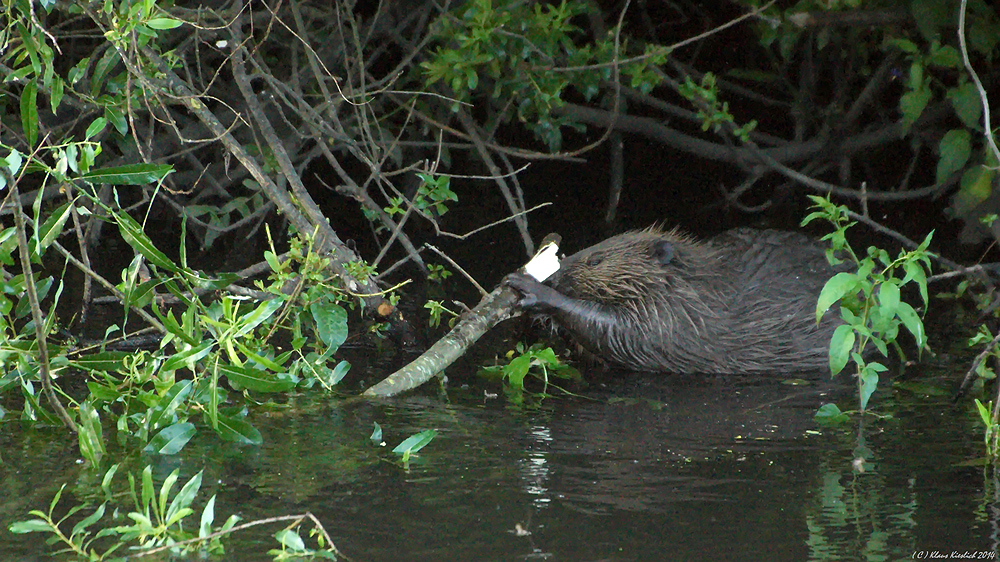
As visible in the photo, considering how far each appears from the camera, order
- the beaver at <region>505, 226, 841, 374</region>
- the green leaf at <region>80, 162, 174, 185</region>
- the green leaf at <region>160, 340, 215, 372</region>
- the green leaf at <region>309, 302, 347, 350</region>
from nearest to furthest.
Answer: the green leaf at <region>80, 162, 174, 185</region>, the green leaf at <region>160, 340, 215, 372</region>, the green leaf at <region>309, 302, 347, 350</region>, the beaver at <region>505, 226, 841, 374</region>

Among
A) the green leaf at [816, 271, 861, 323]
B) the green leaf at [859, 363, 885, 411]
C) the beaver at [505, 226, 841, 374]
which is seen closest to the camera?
the green leaf at [816, 271, 861, 323]

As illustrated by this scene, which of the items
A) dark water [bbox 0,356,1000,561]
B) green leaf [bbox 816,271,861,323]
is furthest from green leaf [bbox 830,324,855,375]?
dark water [bbox 0,356,1000,561]

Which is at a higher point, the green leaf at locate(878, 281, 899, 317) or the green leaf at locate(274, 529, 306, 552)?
the green leaf at locate(878, 281, 899, 317)

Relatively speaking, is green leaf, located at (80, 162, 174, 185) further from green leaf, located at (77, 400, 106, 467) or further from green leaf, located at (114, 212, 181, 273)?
green leaf, located at (77, 400, 106, 467)

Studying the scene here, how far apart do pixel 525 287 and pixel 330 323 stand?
1033 millimetres

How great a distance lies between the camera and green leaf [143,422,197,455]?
12.3 ft

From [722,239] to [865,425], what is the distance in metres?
1.83

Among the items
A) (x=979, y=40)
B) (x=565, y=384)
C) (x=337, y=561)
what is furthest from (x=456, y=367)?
(x=979, y=40)

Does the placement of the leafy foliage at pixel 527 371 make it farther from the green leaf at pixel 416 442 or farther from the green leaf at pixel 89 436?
the green leaf at pixel 89 436

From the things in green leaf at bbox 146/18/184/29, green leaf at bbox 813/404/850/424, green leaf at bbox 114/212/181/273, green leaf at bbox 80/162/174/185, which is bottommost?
green leaf at bbox 813/404/850/424

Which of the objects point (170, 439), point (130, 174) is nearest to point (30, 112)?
point (130, 174)

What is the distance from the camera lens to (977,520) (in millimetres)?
3277

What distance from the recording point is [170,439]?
148 inches

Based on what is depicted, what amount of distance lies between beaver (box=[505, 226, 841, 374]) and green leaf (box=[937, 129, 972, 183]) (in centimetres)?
78
